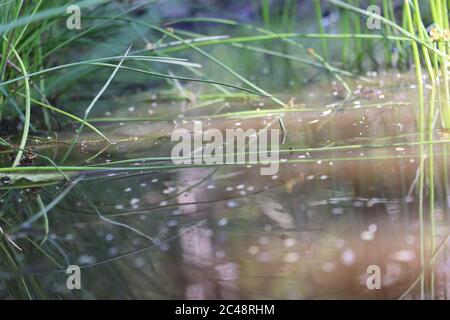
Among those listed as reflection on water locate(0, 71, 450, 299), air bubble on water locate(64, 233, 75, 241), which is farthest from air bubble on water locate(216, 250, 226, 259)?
air bubble on water locate(64, 233, 75, 241)

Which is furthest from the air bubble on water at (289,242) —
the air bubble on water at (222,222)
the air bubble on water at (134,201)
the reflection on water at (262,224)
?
the air bubble on water at (134,201)

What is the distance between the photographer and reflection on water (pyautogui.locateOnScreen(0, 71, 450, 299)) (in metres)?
0.98

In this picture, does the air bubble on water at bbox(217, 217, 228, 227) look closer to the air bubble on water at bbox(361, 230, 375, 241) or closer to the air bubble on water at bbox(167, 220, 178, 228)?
the air bubble on water at bbox(167, 220, 178, 228)

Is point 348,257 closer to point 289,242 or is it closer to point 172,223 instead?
A: point 289,242

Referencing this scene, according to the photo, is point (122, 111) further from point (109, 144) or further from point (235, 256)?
point (235, 256)

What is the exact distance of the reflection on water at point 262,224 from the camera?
981 millimetres

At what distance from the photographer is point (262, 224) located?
120 cm

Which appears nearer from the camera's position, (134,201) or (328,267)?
(328,267)

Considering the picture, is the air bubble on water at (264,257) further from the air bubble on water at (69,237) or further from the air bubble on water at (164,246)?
the air bubble on water at (69,237)

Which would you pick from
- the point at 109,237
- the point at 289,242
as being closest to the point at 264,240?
the point at 289,242

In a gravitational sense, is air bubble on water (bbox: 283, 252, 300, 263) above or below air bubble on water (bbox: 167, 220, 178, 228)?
below
